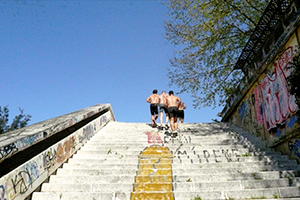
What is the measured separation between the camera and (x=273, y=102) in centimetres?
692

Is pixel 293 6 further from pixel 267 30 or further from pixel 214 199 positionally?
pixel 214 199

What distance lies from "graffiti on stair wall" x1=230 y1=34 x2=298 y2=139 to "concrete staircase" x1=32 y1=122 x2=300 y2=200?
635 millimetres

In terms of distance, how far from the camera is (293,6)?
597 cm

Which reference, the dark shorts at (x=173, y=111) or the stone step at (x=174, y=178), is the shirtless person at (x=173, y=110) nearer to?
the dark shorts at (x=173, y=111)

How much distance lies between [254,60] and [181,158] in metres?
4.43

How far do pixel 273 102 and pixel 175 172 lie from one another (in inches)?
134

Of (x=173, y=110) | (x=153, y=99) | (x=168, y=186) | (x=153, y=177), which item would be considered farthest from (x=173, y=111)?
(x=168, y=186)

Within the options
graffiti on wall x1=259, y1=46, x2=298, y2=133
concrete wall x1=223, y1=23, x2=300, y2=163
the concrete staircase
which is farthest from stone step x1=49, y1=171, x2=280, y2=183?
graffiti on wall x1=259, y1=46, x2=298, y2=133

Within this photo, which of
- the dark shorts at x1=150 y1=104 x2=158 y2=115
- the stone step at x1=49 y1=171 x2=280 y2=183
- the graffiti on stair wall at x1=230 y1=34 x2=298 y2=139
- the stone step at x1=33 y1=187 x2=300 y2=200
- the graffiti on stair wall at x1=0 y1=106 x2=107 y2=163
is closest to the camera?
the graffiti on stair wall at x1=0 y1=106 x2=107 y2=163

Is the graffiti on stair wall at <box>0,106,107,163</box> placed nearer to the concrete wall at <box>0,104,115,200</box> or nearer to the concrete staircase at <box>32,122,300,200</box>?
the concrete wall at <box>0,104,115,200</box>

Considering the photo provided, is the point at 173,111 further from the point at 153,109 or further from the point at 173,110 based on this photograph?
the point at 153,109

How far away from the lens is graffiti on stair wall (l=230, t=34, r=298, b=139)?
605 cm

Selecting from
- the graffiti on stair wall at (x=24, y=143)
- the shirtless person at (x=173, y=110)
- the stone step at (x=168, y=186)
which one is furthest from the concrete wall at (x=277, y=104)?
the graffiti on stair wall at (x=24, y=143)

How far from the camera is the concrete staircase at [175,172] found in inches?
174
